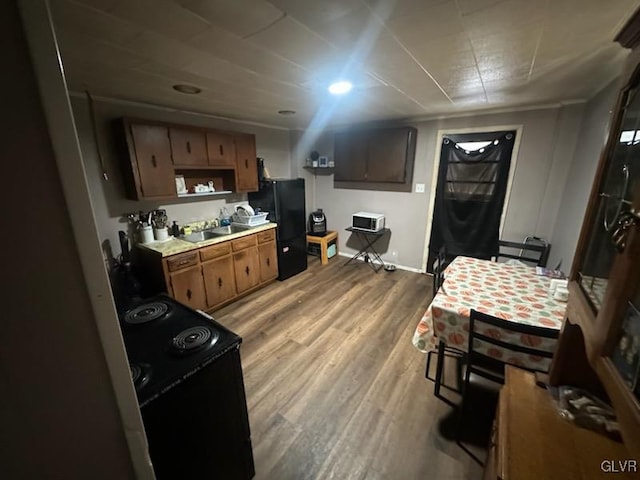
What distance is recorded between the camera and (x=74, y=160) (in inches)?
16.3

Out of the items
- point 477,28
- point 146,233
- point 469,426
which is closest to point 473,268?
point 469,426

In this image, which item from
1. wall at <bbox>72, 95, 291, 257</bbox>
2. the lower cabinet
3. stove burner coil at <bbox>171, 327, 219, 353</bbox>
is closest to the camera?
stove burner coil at <bbox>171, 327, 219, 353</bbox>

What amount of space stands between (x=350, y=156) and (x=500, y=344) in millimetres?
3450

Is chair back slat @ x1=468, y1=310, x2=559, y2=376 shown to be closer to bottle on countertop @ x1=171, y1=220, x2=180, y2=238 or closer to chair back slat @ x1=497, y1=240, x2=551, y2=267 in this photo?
chair back slat @ x1=497, y1=240, x2=551, y2=267

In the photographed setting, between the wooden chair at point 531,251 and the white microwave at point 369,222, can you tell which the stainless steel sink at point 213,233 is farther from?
the wooden chair at point 531,251

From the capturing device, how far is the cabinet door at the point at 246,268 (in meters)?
3.26

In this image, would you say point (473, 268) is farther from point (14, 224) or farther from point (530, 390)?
point (14, 224)

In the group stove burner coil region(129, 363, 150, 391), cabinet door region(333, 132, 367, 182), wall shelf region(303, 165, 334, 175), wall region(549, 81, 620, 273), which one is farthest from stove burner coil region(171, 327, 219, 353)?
wall shelf region(303, 165, 334, 175)

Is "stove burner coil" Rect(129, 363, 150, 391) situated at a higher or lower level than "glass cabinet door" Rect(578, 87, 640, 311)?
lower

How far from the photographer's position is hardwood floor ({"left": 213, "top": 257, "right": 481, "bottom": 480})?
1.54 m

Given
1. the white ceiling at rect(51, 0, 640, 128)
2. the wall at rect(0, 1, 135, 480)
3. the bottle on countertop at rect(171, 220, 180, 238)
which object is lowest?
the bottle on countertop at rect(171, 220, 180, 238)

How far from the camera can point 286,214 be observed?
376cm

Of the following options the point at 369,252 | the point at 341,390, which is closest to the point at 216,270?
the point at 341,390

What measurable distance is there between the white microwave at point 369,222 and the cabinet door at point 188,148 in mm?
2306
